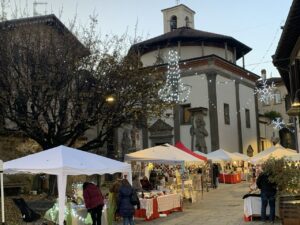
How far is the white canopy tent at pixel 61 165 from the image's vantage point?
1214 cm

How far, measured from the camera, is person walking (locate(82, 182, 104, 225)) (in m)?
13.1

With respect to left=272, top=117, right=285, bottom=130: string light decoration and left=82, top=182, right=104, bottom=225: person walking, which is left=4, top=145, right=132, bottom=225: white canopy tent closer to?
left=82, top=182, right=104, bottom=225: person walking

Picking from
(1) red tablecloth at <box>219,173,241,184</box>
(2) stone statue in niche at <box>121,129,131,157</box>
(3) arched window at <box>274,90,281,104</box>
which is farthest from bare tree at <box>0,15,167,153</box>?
(3) arched window at <box>274,90,281,104</box>

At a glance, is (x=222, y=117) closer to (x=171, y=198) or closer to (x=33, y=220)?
(x=171, y=198)

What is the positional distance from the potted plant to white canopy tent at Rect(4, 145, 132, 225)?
4.83 metres

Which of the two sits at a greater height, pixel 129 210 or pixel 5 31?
pixel 5 31

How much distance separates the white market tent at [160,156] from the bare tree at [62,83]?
68.8 inches

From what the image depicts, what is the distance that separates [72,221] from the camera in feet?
45.0

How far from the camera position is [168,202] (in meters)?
18.0

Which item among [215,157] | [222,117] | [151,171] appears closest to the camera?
[151,171]

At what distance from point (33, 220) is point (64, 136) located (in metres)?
6.84

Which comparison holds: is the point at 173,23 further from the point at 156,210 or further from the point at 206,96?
the point at 156,210

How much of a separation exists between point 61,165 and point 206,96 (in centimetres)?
3151

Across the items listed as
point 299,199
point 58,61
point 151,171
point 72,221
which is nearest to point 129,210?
point 72,221
